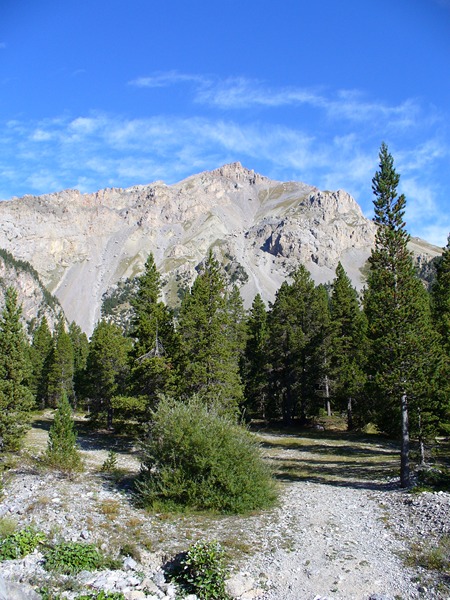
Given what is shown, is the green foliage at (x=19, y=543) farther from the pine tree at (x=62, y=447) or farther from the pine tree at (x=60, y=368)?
the pine tree at (x=60, y=368)

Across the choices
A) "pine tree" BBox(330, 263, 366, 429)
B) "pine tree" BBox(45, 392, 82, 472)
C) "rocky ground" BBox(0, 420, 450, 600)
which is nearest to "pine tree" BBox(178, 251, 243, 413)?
"rocky ground" BBox(0, 420, 450, 600)

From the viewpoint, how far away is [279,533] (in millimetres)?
15695

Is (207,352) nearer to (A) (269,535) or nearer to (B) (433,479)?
(B) (433,479)

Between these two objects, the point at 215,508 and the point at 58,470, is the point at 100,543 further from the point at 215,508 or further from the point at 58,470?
the point at 58,470

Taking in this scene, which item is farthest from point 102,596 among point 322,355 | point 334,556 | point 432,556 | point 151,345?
point 322,355

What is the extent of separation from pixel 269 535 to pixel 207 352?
1860 cm

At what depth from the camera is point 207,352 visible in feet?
109

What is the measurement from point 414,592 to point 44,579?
9724 mm

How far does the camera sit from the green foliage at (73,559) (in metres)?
12.3

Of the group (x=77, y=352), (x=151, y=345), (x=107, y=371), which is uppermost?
(x=151, y=345)

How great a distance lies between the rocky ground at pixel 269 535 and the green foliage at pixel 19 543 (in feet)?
1.11

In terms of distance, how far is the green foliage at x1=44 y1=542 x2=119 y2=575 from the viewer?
12320 mm

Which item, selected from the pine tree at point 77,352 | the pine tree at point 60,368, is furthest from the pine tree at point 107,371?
the pine tree at point 77,352

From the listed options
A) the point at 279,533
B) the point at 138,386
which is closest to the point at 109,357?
the point at 138,386
